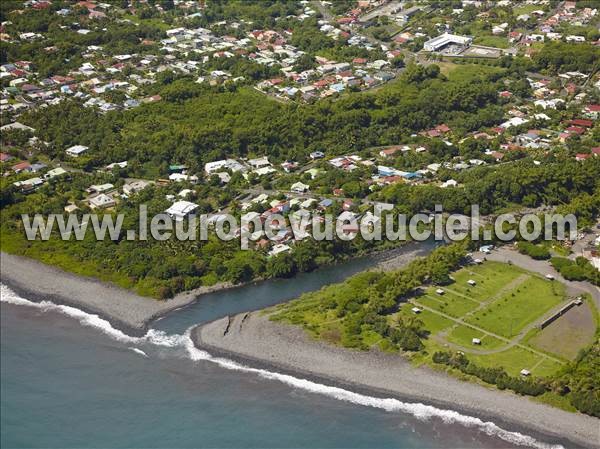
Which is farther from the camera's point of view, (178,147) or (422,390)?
(178,147)

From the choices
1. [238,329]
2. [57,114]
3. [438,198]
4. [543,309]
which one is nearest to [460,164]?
[438,198]

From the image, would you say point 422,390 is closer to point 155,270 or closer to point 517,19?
point 155,270

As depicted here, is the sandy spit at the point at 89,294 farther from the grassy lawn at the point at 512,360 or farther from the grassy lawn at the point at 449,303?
the grassy lawn at the point at 512,360

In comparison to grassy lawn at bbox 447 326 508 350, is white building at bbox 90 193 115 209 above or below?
above

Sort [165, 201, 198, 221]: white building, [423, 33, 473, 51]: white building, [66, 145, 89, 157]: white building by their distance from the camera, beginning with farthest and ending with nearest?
[423, 33, 473, 51]: white building < [66, 145, 89, 157]: white building < [165, 201, 198, 221]: white building

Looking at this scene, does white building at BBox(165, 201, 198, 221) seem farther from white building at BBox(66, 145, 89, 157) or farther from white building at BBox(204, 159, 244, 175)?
white building at BBox(66, 145, 89, 157)


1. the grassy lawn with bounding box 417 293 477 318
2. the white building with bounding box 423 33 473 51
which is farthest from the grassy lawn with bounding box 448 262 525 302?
the white building with bounding box 423 33 473 51
